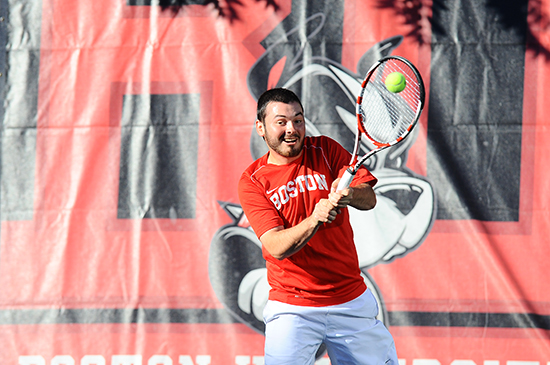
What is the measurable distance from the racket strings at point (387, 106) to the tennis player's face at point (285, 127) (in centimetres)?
45

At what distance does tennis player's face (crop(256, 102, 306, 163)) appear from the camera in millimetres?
2199

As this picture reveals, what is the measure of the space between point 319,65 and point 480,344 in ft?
6.71

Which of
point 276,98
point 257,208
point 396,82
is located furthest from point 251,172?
point 396,82

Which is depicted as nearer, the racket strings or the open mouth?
the open mouth

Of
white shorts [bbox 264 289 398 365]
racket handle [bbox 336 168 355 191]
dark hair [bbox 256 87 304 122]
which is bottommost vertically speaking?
white shorts [bbox 264 289 398 365]

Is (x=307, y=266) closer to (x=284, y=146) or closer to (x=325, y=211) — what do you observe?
(x=325, y=211)

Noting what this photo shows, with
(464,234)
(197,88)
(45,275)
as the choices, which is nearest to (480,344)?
(464,234)

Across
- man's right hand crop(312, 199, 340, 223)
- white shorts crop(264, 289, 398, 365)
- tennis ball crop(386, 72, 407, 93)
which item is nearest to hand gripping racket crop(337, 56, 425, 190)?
tennis ball crop(386, 72, 407, 93)

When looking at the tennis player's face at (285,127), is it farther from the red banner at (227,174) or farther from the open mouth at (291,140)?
the red banner at (227,174)

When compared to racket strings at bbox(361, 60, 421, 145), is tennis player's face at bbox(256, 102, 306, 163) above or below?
below

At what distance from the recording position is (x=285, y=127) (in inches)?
86.8

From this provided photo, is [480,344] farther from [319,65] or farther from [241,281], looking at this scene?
[319,65]

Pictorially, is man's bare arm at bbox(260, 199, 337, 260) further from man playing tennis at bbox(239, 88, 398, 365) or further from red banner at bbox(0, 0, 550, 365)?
red banner at bbox(0, 0, 550, 365)

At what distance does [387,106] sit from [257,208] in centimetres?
91
